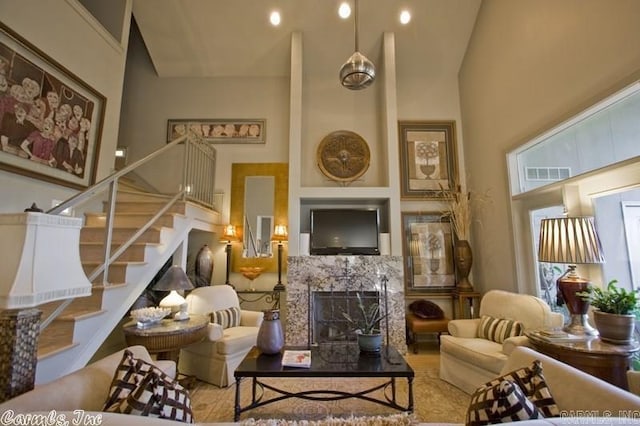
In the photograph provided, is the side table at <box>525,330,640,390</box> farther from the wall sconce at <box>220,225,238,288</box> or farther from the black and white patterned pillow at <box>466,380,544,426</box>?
the wall sconce at <box>220,225,238,288</box>

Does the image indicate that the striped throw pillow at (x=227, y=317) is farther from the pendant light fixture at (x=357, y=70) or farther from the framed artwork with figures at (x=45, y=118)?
the pendant light fixture at (x=357, y=70)

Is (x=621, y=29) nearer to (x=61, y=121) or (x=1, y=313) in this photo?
(x=1, y=313)

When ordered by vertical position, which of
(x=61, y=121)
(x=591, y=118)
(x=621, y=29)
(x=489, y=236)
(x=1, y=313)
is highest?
(x=621, y=29)

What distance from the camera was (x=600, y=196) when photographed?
→ 98.5 inches

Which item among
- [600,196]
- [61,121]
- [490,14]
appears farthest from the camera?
[490,14]

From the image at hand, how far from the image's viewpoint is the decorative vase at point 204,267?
438 cm

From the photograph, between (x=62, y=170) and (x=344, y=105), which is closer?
(x=62, y=170)

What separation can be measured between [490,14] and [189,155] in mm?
4730

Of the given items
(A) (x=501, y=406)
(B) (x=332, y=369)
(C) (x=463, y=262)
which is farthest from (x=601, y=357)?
(C) (x=463, y=262)

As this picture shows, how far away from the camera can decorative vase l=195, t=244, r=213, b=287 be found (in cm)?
438

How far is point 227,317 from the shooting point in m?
3.45

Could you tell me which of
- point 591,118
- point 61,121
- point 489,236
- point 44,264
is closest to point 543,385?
point 44,264

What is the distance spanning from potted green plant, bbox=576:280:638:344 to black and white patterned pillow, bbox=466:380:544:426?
1441mm

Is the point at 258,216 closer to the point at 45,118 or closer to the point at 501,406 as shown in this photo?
the point at 45,118
